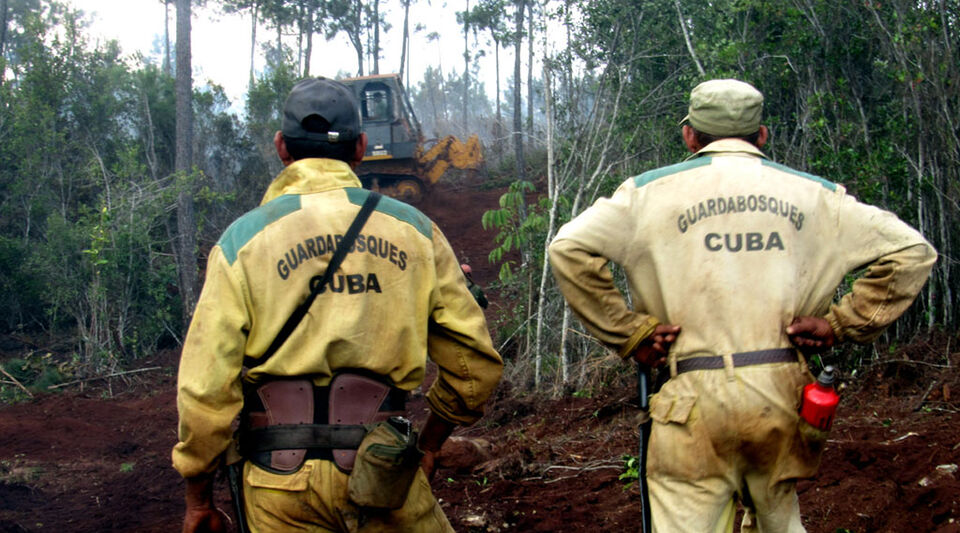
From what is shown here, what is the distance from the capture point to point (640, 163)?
848 cm

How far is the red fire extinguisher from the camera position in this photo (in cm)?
246

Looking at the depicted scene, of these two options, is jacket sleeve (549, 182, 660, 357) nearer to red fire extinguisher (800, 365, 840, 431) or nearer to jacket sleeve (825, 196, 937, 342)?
red fire extinguisher (800, 365, 840, 431)

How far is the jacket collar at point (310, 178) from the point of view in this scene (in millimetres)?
2439

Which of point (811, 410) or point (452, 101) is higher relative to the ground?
point (452, 101)

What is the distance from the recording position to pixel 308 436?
228 cm

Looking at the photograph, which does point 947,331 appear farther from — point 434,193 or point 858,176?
point 434,193

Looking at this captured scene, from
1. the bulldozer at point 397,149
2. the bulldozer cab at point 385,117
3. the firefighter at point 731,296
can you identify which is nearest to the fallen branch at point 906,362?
the firefighter at point 731,296

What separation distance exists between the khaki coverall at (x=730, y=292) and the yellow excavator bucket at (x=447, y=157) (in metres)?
19.5

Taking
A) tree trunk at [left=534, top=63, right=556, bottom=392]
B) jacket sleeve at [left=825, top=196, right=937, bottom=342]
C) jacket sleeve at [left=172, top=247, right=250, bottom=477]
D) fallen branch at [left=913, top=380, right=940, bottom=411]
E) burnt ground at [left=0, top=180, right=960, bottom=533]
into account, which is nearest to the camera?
jacket sleeve at [left=172, top=247, right=250, bottom=477]

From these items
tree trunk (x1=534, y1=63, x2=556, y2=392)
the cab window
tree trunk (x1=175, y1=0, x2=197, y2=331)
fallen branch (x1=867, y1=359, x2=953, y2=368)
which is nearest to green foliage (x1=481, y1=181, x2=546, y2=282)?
tree trunk (x1=534, y1=63, x2=556, y2=392)

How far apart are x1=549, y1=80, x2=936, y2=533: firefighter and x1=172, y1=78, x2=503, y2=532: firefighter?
65 centimetres

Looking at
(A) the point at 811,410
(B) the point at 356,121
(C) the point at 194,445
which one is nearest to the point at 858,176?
(A) the point at 811,410

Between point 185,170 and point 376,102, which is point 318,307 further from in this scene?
point 376,102

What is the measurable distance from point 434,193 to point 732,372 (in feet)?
67.3
